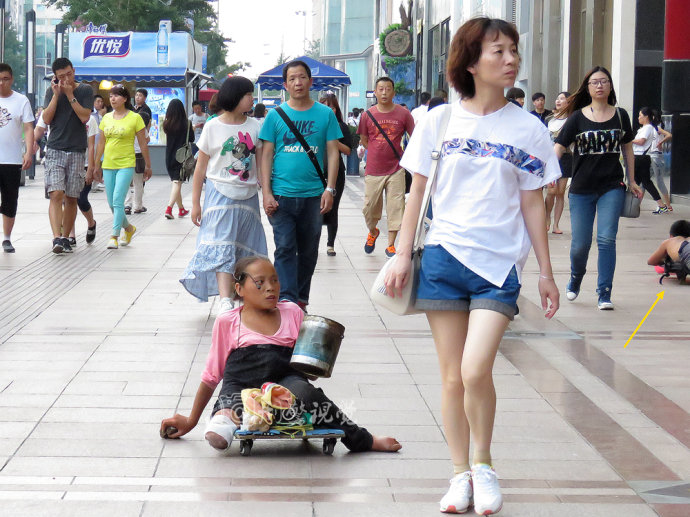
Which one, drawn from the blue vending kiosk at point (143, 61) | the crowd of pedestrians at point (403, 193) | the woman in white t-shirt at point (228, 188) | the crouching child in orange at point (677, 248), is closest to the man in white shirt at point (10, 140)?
the crowd of pedestrians at point (403, 193)

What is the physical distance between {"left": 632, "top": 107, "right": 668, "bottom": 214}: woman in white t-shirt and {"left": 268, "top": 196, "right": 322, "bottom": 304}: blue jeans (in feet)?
33.5

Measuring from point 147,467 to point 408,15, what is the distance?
43.7 metres

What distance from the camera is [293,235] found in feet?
25.5

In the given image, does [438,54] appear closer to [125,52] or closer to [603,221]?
[125,52]

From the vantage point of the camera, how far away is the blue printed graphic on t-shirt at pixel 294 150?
765 cm

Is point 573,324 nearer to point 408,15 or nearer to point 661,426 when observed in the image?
Result: point 661,426

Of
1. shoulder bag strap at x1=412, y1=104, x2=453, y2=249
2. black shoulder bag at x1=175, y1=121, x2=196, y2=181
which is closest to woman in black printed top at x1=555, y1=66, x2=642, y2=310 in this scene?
black shoulder bag at x1=175, y1=121, x2=196, y2=181

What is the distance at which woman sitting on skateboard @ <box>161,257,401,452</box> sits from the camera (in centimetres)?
480

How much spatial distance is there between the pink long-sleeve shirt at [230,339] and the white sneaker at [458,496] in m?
1.10

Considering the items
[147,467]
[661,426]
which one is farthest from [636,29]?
[147,467]

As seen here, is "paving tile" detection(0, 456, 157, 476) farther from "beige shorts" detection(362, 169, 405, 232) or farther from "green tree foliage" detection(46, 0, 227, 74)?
"green tree foliage" detection(46, 0, 227, 74)

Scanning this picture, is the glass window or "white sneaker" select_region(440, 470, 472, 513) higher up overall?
the glass window

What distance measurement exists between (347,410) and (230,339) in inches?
32.8

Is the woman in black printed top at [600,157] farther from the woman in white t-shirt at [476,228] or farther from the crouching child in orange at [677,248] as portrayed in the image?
the woman in white t-shirt at [476,228]
